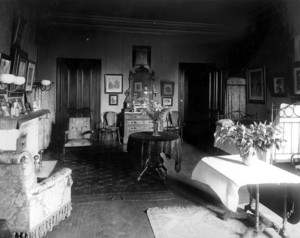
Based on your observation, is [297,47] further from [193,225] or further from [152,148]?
[193,225]

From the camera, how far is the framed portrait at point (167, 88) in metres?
9.09

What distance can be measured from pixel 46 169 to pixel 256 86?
633 centimetres

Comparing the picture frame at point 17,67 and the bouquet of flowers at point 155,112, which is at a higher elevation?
the picture frame at point 17,67

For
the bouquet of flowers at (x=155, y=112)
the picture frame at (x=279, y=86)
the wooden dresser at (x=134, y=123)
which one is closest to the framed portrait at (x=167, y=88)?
the wooden dresser at (x=134, y=123)

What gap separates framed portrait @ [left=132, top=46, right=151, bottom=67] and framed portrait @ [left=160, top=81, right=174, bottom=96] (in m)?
0.87

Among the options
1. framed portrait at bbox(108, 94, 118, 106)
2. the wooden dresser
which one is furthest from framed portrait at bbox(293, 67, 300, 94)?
framed portrait at bbox(108, 94, 118, 106)

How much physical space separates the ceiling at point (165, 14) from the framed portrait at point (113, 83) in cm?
151

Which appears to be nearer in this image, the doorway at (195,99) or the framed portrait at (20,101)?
the framed portrait at (20,101)

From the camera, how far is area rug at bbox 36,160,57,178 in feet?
16.9

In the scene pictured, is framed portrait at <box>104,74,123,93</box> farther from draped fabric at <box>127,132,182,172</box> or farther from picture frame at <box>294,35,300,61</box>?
picture frame at <box>294,35,300,61</box>

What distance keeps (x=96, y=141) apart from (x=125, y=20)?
3707 millimetres

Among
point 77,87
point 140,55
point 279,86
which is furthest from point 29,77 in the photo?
point 279,86

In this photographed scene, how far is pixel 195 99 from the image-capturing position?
10.2 meters

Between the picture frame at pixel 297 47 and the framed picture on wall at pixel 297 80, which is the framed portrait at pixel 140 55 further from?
the framed picture on wall at pixel 297 80
